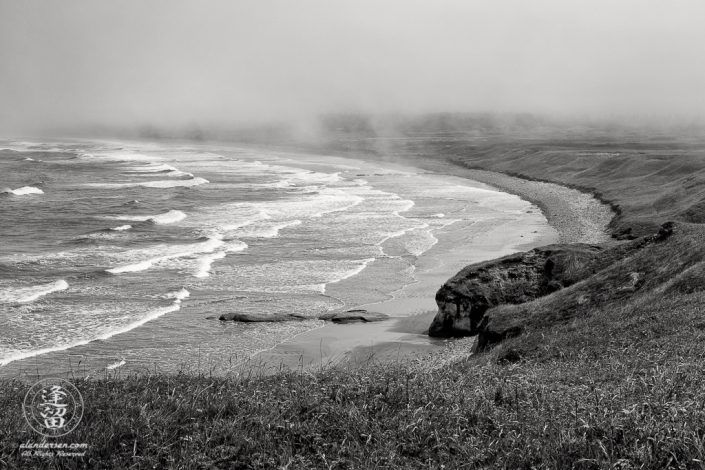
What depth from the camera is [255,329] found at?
90.4ft

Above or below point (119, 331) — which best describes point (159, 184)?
above

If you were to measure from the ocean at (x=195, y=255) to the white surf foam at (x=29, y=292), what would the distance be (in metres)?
0.12

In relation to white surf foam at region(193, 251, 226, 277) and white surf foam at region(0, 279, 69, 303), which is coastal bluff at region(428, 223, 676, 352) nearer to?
white surf foam at region(193, 251, 226, 277)

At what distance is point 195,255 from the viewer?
139 feet

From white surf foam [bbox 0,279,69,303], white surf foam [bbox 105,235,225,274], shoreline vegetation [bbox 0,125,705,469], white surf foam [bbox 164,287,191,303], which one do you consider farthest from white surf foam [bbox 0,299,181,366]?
shoreline vegetation [bbox 0,125,705,469]

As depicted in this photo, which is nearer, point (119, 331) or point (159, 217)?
point (119, 331)

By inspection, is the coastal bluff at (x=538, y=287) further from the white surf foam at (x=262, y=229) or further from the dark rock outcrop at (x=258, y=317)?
the white surf foam at (x=262, y=229)

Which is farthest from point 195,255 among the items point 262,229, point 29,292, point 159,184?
point 159,184

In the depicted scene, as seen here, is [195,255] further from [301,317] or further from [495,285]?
[495,285]

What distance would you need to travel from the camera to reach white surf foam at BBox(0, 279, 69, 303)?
30.9 meters

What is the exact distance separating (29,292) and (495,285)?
21.0 m

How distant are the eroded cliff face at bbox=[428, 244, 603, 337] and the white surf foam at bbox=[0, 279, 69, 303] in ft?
58.5

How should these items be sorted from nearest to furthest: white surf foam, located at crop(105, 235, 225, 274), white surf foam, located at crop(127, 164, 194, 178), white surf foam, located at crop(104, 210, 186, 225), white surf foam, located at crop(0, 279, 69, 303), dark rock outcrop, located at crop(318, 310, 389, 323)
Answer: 1. dark rock outcrop, located at crop(318, 310, 389, 323)
2. white surf foam, located at crop(0, 279, 69, 303)
3. white surf foam, located at crop(105, 235, 225, 274)
4. white surf foam, located at crop(104, 210, 186, 225)
5. white surf foam, located at crop(127, 164, 194, 178)

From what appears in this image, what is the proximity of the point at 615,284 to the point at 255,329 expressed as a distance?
1366cm
